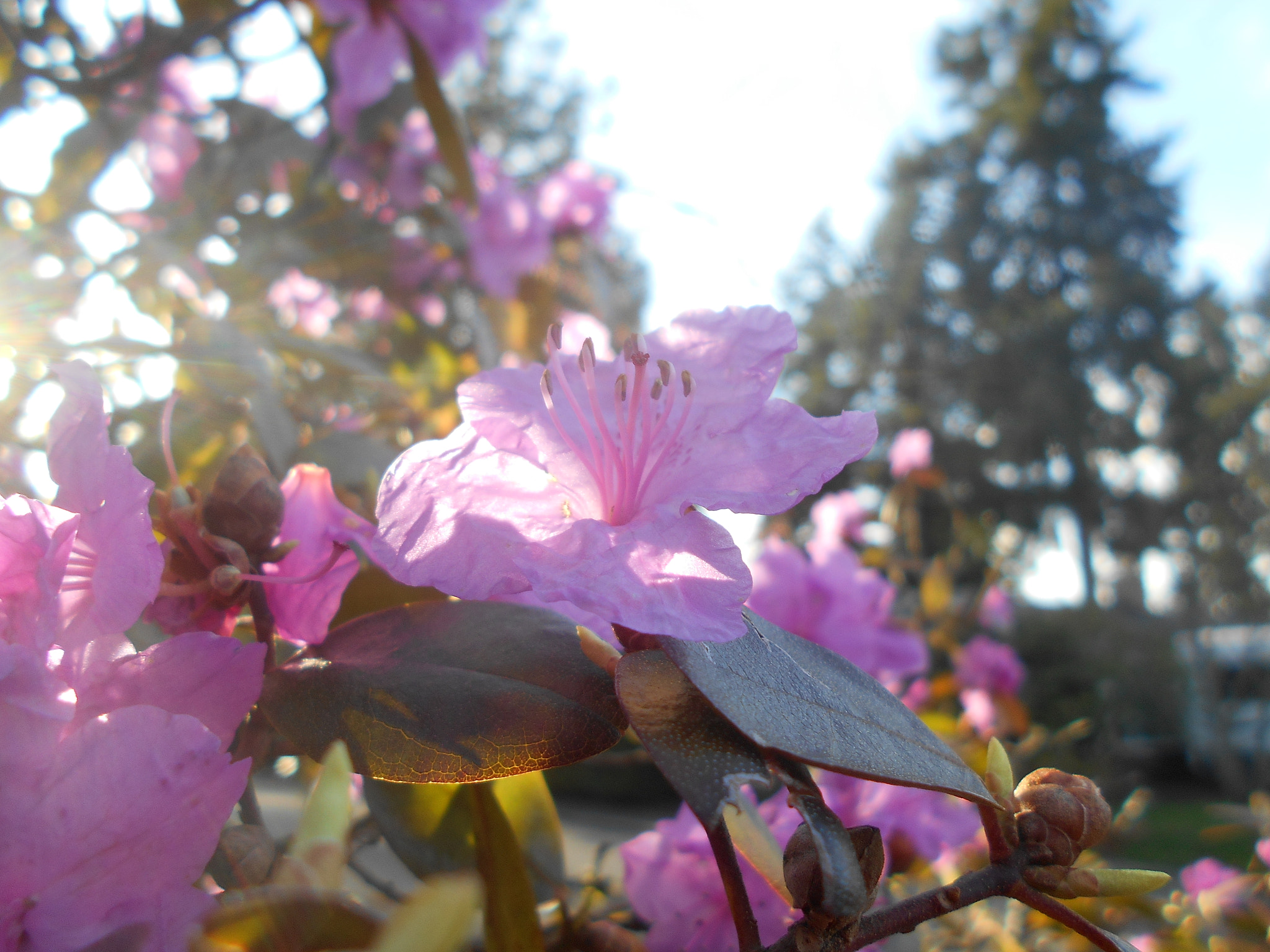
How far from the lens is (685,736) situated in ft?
0.87

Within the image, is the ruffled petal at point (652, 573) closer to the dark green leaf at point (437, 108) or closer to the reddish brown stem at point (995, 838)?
the reddish brown stem at point (995, 838)

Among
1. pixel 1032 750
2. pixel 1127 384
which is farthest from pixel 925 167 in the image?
pixel 1032 750

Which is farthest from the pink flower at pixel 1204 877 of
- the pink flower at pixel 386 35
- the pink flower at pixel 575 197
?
the pink flower at pixel 575 197

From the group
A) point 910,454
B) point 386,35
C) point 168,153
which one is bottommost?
point 910,454

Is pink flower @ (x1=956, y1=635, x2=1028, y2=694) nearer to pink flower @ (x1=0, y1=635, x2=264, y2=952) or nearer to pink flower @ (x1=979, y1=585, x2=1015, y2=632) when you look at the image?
pink flower @ (x1=979, y1=585, x2=1015, y2=632)

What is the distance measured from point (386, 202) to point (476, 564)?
4.14ft

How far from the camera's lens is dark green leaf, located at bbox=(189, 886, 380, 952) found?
0.17 metres

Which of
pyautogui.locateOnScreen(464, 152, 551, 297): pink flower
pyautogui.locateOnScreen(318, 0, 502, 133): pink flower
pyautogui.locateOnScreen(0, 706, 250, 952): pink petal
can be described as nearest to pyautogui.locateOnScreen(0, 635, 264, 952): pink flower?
pyautogui.locateOnScreen(0, 706, 250, 952): pink petal

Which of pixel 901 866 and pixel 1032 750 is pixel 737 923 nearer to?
pixel 901 866

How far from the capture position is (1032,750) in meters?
1.57

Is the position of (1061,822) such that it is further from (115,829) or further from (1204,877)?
(1204,877)

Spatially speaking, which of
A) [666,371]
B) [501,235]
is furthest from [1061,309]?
[666,371]

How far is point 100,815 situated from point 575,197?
5.46 feet

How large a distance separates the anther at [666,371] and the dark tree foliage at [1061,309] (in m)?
13.4
